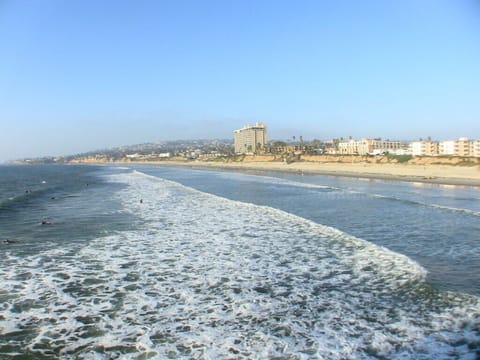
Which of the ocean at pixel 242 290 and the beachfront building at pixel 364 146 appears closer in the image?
the ocean at pixel 242 290

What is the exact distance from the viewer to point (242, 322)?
6.28 meters

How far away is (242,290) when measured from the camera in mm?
7863

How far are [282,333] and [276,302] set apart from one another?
4.30ft

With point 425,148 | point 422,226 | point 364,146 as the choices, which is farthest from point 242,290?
point 364,146

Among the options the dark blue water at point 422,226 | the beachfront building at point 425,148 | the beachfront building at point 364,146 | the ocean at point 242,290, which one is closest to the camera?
the ocean at point 242,290

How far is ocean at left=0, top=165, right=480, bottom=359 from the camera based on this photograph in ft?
18.2

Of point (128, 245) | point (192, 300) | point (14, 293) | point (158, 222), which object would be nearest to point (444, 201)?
point (158, 222)

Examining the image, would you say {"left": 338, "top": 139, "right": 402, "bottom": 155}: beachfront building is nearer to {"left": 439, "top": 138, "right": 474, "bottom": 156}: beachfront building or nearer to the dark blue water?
{"left": 439, "top": 138, "right": 474, "bottom": 156}: beachfront building

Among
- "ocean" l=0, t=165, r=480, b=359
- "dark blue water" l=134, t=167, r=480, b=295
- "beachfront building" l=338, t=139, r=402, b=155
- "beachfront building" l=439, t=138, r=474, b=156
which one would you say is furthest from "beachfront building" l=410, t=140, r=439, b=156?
"ocean" l=0, t=165, r=480, b=359

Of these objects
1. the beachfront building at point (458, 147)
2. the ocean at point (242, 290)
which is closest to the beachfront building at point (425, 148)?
the beachfront building at point (458, 147)

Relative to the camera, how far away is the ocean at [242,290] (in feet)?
18.2

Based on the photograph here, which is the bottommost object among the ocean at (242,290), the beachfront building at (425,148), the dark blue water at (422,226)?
the dark blue water at (422,226)

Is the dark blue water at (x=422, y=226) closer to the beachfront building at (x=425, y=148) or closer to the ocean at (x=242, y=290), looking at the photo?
the ocean at (x=242, y=290)

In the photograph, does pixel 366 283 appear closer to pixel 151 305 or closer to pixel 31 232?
pixel 151 305
